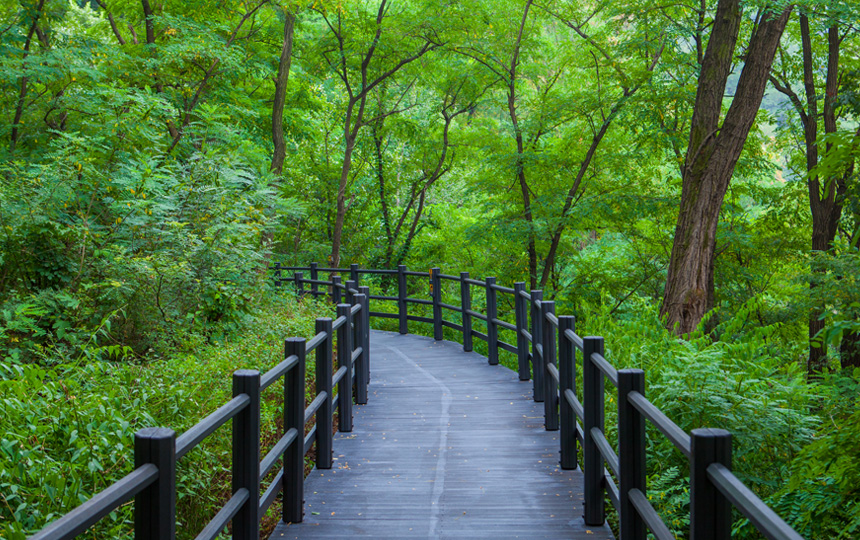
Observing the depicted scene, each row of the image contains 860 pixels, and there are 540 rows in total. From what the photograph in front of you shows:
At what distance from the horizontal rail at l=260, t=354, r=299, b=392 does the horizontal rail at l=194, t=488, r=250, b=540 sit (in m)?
0.54

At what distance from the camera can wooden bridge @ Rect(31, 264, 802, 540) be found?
2.33 meters

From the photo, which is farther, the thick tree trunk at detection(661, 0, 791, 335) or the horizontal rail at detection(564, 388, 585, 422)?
the thick tree trunk at detection(661, 0, 791, 335)

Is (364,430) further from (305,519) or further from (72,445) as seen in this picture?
(72,445)

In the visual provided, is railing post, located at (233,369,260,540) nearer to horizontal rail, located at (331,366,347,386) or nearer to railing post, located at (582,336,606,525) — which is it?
railing post, located at (582,336,606,525)

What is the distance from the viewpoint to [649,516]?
121 inches

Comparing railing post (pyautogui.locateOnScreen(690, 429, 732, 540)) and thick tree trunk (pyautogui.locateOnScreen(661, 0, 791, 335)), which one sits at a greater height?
thick tree trunk (pyautogui.locateOnScreen(661, 0, 791, 335))

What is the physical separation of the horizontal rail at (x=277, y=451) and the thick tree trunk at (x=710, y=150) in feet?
23.6

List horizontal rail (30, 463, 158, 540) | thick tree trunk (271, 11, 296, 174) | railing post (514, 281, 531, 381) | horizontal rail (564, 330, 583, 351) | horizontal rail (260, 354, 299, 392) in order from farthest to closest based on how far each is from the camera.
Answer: thick tree trunk (271, 11, 296, 174) → railing post (514, 281, 531, 381) → horizontal rail (564, 330, 583, 351) → horizontal rail (260, 354, 299, 392) → horizontal rail (30, 463, 158, 540)

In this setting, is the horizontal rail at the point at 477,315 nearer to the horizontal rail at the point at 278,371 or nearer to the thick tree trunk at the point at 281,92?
the horizontal rail at the point at 278,371

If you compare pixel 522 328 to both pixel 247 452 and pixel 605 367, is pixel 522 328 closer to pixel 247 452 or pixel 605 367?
pixel 605 367

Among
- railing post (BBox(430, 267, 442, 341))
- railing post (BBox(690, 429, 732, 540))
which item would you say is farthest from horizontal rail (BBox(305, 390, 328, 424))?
railing post (BBox(430, 267, 442, 341))

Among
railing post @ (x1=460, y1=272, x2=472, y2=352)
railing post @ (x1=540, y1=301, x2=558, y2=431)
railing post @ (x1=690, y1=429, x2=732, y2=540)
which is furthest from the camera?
railing post @ (x1=460, y1=272, x2=472, y2=352)

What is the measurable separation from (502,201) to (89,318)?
A: 1151cm

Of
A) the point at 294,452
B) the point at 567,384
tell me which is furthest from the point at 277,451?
the point at 567,384
